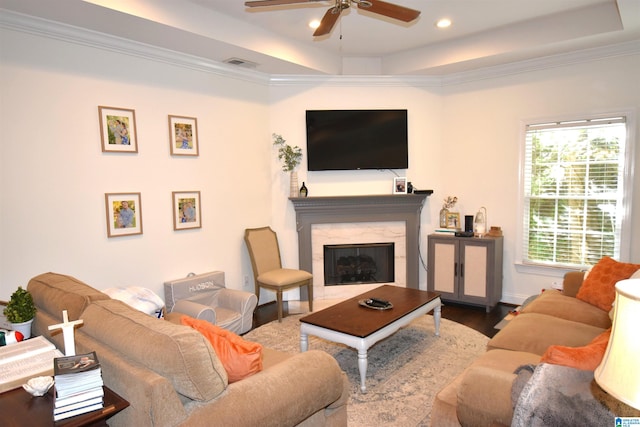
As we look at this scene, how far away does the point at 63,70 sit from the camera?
10.6 feet

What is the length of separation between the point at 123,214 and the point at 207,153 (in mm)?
1159

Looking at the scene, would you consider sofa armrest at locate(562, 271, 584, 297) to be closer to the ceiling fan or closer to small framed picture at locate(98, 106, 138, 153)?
the ceiling fan

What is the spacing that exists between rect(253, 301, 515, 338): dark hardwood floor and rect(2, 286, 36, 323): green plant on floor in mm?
2372

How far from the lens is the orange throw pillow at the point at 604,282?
10.3ft

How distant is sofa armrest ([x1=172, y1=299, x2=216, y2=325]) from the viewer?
3287 millimetres

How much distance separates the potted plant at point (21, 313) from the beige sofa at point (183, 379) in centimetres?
34

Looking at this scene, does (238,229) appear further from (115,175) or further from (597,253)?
(597,253)

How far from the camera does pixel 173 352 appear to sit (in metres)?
1.49

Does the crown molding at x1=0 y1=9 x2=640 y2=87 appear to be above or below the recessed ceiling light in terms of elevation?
below

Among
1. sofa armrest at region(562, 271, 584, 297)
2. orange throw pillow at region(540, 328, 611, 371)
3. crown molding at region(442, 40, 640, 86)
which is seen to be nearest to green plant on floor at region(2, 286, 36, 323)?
orange throw pillow at region(540, 328, 611, 371)

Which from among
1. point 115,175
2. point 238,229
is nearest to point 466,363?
point 238,229

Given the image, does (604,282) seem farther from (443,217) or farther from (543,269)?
(443,217)

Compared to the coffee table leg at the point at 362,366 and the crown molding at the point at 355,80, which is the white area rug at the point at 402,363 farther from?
the crown molding at the point at 355,80

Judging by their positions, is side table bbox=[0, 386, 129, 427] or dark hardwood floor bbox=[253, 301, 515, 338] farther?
dark hardwood floor bbox=[253, 301, 515, 338]
